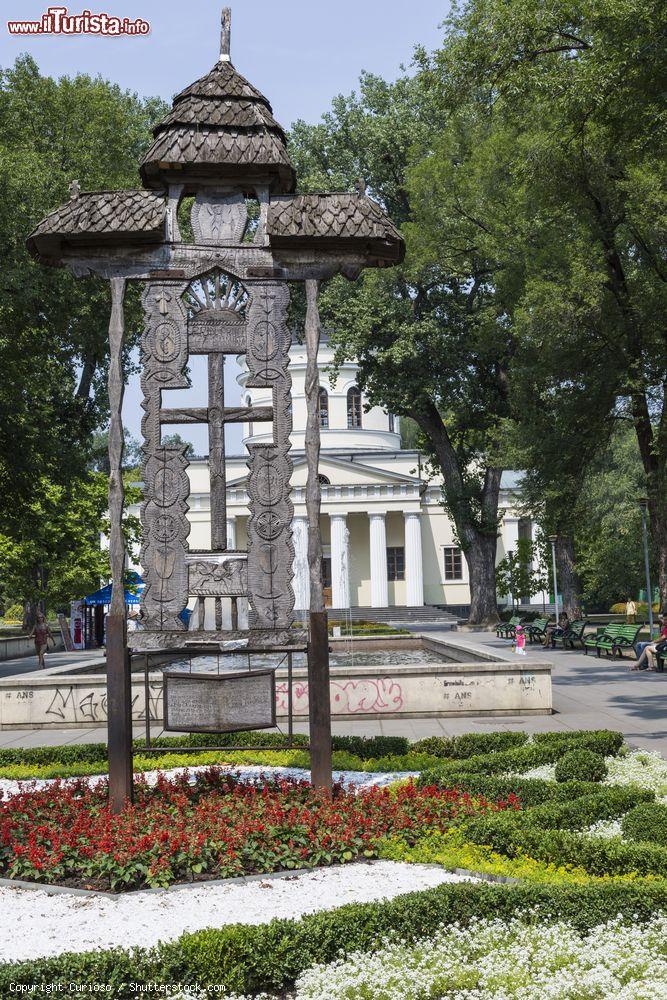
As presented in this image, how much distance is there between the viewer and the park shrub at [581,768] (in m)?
9.17

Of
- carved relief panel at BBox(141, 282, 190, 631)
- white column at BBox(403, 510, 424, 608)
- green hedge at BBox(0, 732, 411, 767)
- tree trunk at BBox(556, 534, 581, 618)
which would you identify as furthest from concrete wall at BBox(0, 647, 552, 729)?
white column at BBox(403, 510, 424, 608)

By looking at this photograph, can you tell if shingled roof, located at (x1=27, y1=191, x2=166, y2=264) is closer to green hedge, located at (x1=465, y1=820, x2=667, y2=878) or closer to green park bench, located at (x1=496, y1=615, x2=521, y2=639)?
green hedge, located at (x1=465, y1=820, x2=667, y2=878)

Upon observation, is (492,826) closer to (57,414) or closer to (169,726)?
(169,726)

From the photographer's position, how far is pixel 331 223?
848 cm

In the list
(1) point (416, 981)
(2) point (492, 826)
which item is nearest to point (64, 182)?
(2) point (492, 826)

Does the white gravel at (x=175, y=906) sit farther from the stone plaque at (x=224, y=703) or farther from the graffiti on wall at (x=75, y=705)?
the graffiti on wall at (x=75, y=705)

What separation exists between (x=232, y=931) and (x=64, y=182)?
2510 centimetres

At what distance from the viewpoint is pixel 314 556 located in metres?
8.22

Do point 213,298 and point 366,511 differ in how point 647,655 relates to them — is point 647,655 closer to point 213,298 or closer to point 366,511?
point 213,298

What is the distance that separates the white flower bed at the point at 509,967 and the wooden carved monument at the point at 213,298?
9.60 feet

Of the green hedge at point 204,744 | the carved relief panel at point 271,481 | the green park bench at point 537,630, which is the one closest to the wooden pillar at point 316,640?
the carved relief panel at point 271,481

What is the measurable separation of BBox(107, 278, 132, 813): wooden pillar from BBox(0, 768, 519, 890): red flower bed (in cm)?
26

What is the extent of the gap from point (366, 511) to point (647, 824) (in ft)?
163

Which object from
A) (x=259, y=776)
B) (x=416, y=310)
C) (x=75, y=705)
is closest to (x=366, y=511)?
(x=416, y=310)
